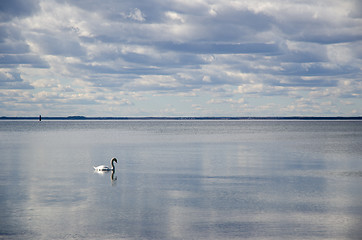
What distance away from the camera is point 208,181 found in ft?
114

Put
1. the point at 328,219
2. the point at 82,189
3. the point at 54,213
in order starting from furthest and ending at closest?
the point at 82,189, the point at 54,213, the point at 328,219

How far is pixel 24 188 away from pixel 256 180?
1676 cm

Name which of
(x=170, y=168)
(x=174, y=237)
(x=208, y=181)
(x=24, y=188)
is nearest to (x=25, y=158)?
(x=170, y=168)

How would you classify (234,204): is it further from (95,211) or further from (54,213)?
(54,213)

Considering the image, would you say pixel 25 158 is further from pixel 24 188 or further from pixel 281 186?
pixel 281 186

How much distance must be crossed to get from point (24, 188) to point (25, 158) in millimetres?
23008

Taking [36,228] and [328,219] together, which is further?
[328,219]

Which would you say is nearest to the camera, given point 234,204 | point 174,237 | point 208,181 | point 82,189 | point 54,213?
point 174,237

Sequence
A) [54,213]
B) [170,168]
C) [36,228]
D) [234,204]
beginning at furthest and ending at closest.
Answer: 1. [170,168]
2. [234,204]
3. [54,213]
4. [36,228]

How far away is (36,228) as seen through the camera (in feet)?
69.4

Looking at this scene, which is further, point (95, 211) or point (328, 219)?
point (95, 211)

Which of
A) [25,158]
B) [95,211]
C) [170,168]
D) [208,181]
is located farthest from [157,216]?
[25,158]

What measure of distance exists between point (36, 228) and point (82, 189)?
10581 mm

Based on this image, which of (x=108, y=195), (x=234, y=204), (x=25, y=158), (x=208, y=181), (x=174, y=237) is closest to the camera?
(x=174, y=237)
